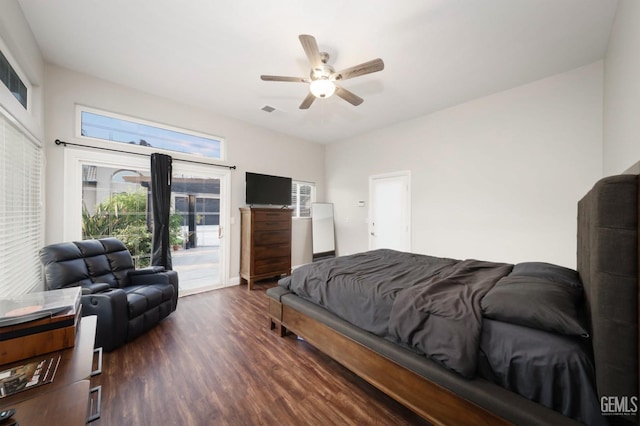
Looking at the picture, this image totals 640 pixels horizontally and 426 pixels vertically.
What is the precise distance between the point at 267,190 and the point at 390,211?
2391 millimetres

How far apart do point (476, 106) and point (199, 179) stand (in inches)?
174

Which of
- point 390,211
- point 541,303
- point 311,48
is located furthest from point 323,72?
point 390,211

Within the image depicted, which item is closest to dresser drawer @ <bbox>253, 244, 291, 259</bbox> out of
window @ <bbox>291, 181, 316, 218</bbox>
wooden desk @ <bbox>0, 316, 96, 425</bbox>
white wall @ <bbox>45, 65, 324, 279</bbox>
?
white wall @ <bbox>45, 65, 324, 279</bbox>

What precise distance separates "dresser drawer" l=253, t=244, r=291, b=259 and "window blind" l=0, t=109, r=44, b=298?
2486 millimetres

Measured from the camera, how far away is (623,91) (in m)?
1.95

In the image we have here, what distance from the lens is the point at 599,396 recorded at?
0.95m

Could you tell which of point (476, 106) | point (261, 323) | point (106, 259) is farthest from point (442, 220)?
point (106, 259)

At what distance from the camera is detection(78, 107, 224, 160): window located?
10.0ft

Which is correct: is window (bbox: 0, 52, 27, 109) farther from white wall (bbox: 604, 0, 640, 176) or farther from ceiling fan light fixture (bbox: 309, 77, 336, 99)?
white wall (bbox: 604, 0, 640, 176)

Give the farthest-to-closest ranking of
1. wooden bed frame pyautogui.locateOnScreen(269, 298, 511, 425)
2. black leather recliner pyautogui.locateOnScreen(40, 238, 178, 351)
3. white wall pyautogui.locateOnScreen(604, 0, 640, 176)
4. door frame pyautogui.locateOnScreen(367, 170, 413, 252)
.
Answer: door frame pyautogui.locateOnScreen(367, 170, 413, 252)
black leather recliner pyautogui.locateOnScreen(40, 238, 178, 351)
white wall pyautogui.locateOnScreen(604, 0, 640, 176)
wooden bed frame pyautogui.locateOnScreen(269, 298, 511, 425)

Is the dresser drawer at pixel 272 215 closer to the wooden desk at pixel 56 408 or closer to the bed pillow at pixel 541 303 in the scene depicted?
the wooden desk at pixel 56 408

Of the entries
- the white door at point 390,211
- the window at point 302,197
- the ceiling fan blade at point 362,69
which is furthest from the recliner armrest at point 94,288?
the white door at point 390,211

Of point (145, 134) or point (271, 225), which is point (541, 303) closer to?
point (271, 225)

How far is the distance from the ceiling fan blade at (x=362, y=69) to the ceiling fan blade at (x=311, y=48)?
0.66 ft
